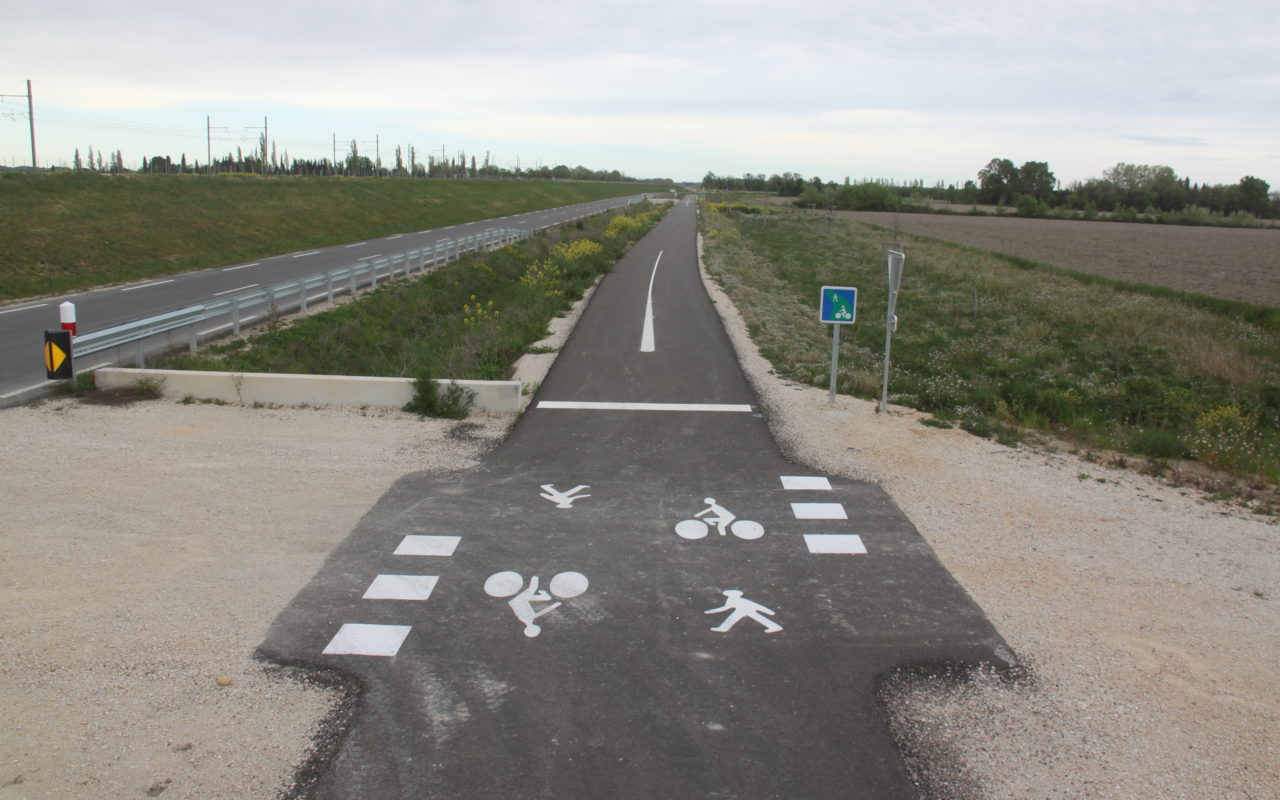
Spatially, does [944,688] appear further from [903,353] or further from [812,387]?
[903,353]

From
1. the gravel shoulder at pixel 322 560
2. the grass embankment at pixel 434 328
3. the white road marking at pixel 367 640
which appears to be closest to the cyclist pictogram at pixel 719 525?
the gravel shoulder at pixel 322 560

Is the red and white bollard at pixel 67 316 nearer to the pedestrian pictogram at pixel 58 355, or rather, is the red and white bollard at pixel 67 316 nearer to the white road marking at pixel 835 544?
the pedestrian pictogram at pixel 58 355

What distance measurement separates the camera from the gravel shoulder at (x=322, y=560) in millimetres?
4230

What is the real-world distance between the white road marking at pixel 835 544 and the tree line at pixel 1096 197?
113m

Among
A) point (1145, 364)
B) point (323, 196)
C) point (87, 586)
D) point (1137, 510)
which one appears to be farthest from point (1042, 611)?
point (323, 196)

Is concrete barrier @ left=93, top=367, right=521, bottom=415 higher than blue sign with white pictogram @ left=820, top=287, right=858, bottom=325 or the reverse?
the reverse

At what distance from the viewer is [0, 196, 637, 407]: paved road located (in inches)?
516

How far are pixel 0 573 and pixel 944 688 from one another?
667 centimetres

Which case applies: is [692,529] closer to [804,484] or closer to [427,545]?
Answer: [804,484]

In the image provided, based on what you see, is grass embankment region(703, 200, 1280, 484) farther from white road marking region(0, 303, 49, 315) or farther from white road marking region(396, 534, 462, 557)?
white road marking region(0, 303, 49, 315)

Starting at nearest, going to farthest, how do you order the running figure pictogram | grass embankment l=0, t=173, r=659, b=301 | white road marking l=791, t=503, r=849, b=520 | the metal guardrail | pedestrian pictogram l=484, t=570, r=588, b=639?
the running figure pictogram < pedestrian pictogram l=484, t=570, r=588, b=639 < white road marking l=791, t=503, r=849, b=520 < the metal guardrail < grass embankment l=0, t=173, r=659, b=301

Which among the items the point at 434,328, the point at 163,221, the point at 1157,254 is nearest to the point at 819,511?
the point at 434,328

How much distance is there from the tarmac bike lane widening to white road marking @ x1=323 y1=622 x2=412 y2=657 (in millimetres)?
19

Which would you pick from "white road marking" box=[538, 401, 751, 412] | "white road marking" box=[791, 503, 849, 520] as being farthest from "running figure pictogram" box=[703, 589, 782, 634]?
"white road marking" box=[538, 401, 751, 412]
